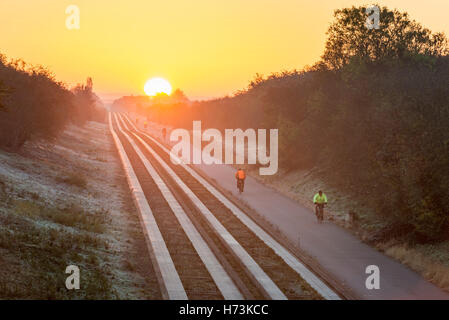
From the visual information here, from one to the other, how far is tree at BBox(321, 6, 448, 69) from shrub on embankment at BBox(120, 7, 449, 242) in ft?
0.24

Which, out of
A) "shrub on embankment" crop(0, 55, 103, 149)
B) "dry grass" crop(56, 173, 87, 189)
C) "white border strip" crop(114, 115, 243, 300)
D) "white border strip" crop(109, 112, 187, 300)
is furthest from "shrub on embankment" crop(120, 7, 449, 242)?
"shrub on embankment" crop(0, 55, 103, 149)

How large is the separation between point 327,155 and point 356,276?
710 inches

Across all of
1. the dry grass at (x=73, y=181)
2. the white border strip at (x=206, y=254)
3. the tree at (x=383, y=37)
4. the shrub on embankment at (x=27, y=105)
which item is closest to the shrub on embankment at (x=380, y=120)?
the tree at (x=383, y=37)

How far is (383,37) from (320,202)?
18.1 m

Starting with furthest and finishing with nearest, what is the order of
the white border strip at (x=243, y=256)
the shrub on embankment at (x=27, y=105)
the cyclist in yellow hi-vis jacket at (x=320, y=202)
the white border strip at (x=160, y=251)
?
the shrub on embankment at (x=27, y=105)
the cyclist in yellow hi-vis jacket at (x=320, y=202)
the white border strip at (x=243, y=256)
the white border strip at (x=160, y=251)

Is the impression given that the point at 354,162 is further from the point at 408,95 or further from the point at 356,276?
the point at 356,276

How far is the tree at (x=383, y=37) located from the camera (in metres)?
37.0

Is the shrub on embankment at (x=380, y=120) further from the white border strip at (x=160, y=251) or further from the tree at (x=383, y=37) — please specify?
the white border strip at (x=160, y=251)

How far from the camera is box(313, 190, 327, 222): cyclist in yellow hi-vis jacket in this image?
80.9 feet

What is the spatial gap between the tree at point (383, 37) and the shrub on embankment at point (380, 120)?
7 cm

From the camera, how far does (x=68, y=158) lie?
42844 millimetres

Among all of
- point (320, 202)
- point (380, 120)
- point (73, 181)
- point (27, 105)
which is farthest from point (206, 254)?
point (27, 105)
